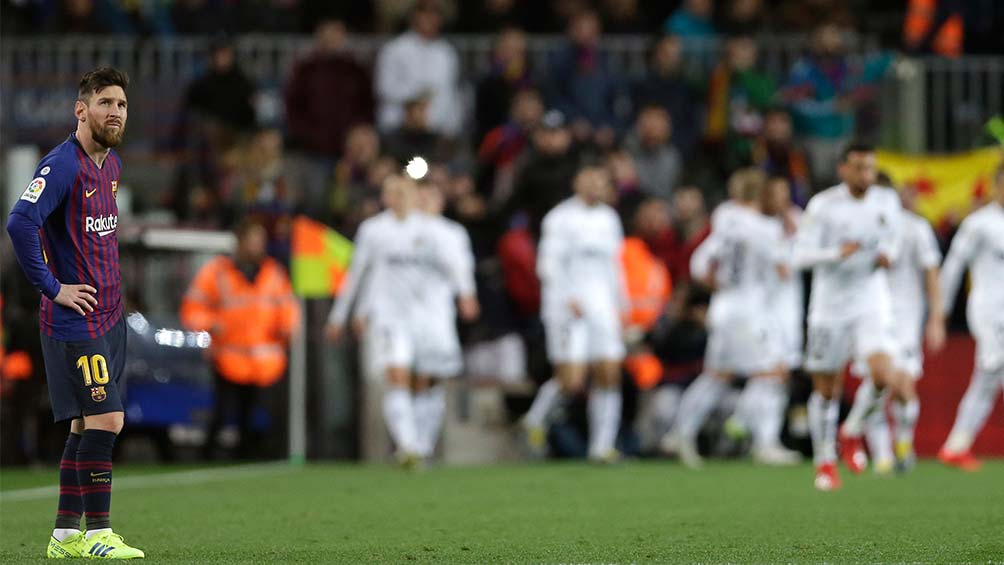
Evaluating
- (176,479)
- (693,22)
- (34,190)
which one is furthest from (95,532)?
(693,22)

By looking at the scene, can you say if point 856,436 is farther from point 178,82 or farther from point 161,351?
point 178,82

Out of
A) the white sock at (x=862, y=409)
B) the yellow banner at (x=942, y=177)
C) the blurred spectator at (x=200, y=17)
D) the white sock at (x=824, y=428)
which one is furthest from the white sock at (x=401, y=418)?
the blurred spectator at (x=200, y=17)

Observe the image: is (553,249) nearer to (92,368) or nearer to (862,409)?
(862,409)

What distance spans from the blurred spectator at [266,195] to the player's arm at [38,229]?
445 inches

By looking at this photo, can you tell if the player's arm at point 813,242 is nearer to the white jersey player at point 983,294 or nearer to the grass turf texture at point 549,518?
the grass turf texture at point 549,518

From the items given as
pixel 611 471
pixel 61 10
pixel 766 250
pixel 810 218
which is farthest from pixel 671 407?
pixel 61 10

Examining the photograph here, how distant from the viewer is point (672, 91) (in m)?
20.7

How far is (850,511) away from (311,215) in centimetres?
1047

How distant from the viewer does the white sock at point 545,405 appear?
18.3 metres

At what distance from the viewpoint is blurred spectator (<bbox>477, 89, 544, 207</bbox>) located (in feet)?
63.3

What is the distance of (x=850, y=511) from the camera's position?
10789 mm

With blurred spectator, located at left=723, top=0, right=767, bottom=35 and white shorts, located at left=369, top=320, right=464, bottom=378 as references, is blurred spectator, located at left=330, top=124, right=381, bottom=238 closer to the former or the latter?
white shorts, located at left=369, top=320, right=464, bottom=378

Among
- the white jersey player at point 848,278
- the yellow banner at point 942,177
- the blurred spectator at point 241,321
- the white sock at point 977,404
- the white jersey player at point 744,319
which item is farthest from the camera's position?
the yellow banner at point 942,177

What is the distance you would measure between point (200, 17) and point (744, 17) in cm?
638
